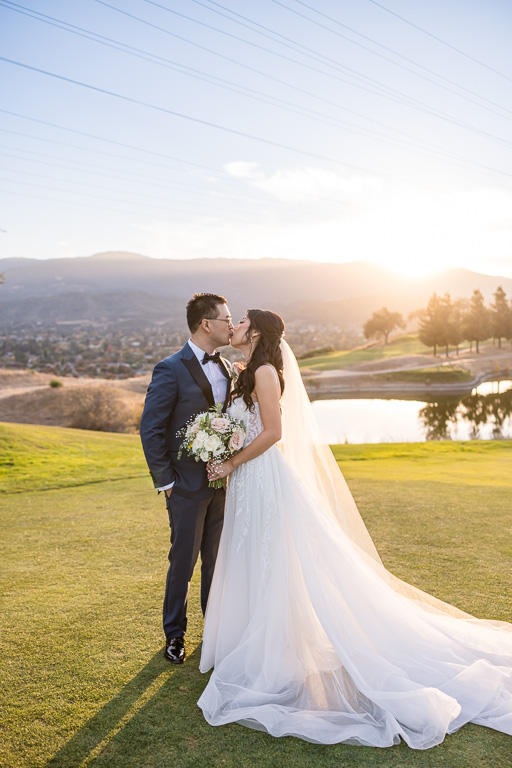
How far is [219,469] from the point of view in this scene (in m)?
4.27

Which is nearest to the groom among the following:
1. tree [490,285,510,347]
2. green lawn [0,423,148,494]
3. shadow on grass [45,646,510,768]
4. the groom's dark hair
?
the groom's dark hair

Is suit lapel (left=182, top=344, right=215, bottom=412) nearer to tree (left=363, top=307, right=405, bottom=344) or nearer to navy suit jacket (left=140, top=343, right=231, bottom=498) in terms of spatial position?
navy suit jacket (left=140, top=343, right=231, bottom=498)

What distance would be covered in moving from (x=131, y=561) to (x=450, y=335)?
6562 cm

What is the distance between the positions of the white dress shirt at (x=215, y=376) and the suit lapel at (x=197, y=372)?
0.03 metres

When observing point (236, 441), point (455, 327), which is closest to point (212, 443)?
point (236, 441)

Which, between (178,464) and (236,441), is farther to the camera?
(178,464)

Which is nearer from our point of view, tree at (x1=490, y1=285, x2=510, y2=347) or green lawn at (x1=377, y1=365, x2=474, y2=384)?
green lawn at (x1=377, y1=365, x2=474, y2=384)

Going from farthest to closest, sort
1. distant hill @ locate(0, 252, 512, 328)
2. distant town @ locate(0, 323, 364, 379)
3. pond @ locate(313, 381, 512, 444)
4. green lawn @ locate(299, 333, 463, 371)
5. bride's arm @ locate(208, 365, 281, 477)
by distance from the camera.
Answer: distant hill @ locate(0, 252, 512, 328) < green lawn @ locate(299, 333, 463, 371) < distant town @ locate(0, 323, 364, 379) < pond @ locate(313, 381, 512, 444) < bride's arm @ locate(208, 365, 281, 477)

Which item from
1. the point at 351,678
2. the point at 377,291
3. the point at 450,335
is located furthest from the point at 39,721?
the point at 377,291

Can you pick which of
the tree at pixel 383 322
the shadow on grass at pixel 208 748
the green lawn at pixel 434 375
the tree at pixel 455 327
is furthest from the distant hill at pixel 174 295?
the shadow on grass at pixel 208 748

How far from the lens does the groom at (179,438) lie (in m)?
4.41

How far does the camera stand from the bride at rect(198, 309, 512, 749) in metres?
3.48

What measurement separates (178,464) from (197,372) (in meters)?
0.74

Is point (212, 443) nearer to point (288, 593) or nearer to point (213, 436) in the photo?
point (213, 436)
